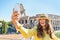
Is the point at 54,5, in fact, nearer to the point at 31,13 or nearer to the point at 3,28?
the point at 31,13

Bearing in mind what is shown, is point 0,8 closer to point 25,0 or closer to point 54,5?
point 25,0

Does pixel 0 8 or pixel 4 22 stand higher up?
pixel 0 8

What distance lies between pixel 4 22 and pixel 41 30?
0.44 metres

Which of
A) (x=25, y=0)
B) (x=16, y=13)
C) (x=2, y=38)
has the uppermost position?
(x=25, y=0)

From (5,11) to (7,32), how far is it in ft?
0.62

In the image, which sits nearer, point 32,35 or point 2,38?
point 32,35

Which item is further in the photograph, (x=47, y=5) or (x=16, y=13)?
(x=47, y=5)

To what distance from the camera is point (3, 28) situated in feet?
4.29

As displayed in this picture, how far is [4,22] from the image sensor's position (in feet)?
4.27

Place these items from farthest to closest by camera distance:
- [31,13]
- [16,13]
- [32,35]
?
[31,13] → [32,35] → [16,13]

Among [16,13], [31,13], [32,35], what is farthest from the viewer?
[31,13]

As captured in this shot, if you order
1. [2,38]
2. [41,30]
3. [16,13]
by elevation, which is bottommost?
[2,38]

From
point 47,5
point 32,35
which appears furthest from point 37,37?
point 47,5

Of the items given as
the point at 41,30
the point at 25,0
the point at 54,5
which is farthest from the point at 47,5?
the point at 41,30
